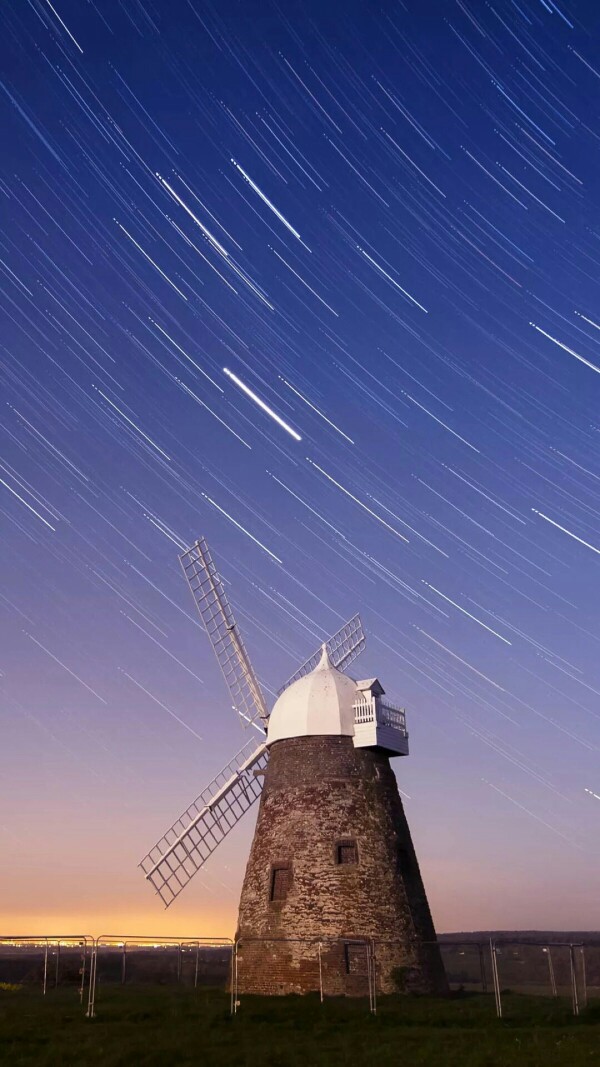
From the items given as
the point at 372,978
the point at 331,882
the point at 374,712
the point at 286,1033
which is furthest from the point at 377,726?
the point at 286,1033

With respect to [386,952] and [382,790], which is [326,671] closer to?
[382,790]

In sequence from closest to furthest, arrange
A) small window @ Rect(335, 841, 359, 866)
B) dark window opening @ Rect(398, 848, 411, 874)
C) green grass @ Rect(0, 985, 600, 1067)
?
green grass @ Rect(0, 985, 600, 1067) < small window @ Rect(335, 841, 359, 866) < dark window opening @ Rect(398, 848, 411, 874)

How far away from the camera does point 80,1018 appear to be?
21469mm

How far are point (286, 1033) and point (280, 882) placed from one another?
423 inches

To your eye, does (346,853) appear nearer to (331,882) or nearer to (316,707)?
(331,882)

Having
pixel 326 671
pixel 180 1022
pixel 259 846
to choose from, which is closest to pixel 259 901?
pixel 259 846

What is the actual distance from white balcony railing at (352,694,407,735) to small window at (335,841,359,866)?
13.5 ft

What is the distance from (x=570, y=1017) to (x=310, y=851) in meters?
9.54

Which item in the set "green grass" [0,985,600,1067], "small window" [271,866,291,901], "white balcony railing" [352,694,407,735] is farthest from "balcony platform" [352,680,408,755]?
"green grass" [0,985,600,1067]

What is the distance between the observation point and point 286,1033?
→ 2039cm

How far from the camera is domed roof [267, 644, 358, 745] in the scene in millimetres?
32656

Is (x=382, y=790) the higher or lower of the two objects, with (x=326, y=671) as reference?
lower

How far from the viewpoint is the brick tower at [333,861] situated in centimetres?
2936

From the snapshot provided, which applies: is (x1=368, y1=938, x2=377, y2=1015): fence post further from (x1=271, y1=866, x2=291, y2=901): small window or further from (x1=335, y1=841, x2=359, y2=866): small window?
(x1=271, y1=866, x2=291, y2=901): small window
